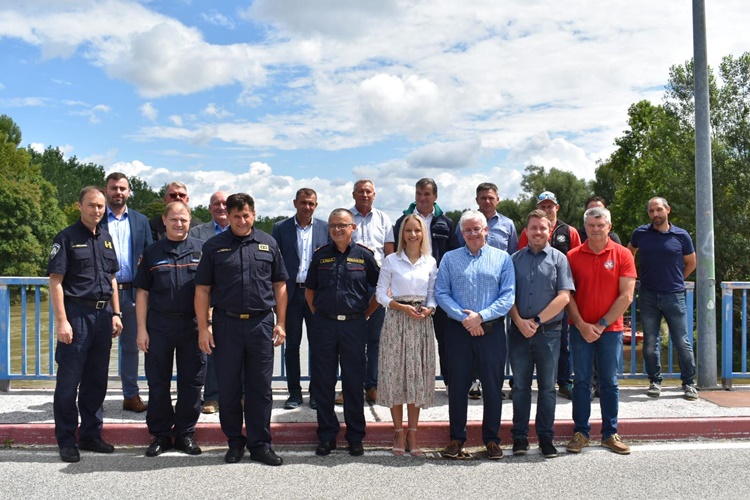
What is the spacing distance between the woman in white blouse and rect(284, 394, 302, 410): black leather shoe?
4.30ft

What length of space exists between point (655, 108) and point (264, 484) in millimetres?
45059

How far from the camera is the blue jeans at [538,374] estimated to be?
530 cm

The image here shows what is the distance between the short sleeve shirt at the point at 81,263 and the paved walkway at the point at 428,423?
130cm

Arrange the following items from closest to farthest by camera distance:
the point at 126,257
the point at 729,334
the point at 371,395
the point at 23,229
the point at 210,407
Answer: the point at 210,407 < the point at 126,257 < the point at 371,395 < the point at 729,334 < the point at 23,229

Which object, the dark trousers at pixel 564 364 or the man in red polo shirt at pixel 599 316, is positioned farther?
the dark trousers at pixel 564 364

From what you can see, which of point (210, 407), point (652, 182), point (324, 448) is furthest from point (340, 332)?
point (652, 182)

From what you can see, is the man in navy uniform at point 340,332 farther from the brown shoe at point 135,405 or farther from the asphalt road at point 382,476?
the brown shoe at point 135,405

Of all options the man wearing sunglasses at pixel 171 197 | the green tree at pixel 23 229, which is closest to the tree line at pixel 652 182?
the green tree at pixel 23 229

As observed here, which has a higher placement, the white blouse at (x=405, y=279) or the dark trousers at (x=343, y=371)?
the white blouse at (x=405, y=279)

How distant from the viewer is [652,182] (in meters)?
37.9

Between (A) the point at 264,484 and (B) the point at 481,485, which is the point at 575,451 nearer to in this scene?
(B) the point at 481,485

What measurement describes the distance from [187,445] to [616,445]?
362 cm

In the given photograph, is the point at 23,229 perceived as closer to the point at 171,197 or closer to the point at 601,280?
the point at 171,197

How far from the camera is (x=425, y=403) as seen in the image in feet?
17.6
